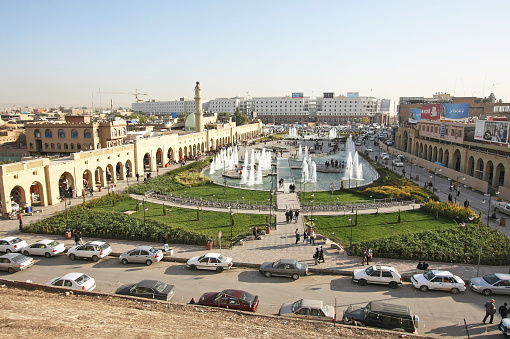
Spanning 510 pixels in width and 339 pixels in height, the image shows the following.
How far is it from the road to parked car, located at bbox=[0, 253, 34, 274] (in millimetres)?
268

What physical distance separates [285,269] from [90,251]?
32.4ft

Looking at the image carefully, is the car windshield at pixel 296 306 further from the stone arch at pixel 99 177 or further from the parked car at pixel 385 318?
the stone arch at pixel 99 177

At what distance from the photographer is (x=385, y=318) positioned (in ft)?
38.2

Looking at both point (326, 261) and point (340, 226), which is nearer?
point (326, 261)

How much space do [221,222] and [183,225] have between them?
2.43 m

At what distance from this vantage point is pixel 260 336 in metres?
10.7

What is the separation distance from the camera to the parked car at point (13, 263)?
17094mm

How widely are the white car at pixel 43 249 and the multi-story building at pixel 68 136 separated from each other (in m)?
31.6

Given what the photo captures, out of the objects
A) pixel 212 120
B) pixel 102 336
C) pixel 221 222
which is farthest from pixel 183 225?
pixel 212 120

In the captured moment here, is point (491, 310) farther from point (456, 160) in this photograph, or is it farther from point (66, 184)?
point (456, 160)

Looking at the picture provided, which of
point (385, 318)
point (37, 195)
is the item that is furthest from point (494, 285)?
point (37, 195)

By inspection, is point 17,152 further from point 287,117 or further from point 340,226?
point 287,117

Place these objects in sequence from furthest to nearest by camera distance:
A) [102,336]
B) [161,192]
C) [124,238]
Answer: [161,192], [124,238], [102,336]

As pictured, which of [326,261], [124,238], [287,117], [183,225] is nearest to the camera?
[326,261]
